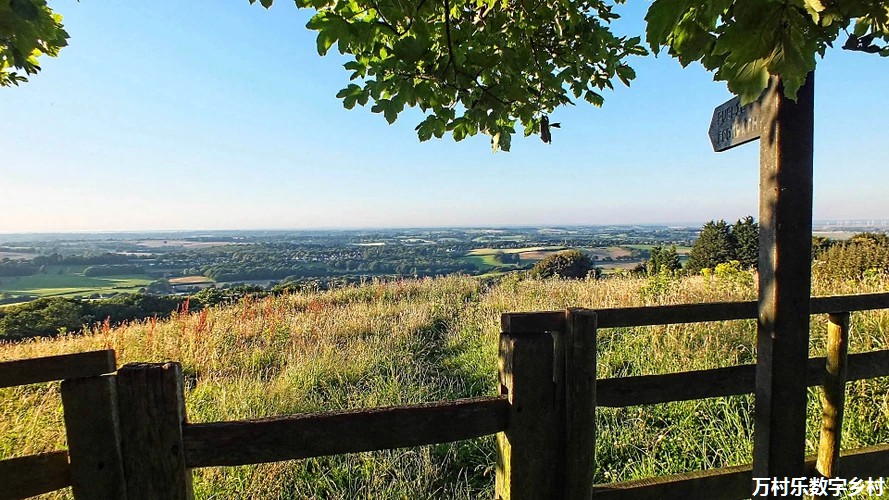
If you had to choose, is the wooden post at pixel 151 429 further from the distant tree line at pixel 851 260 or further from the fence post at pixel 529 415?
the distant tree line at pixel 851 260

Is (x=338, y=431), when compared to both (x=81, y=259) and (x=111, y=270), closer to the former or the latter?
(x=111, y=270)

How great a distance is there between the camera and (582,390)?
5.13 feet

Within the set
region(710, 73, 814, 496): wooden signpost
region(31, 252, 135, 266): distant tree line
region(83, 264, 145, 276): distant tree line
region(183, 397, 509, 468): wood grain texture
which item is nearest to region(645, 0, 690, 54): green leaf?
region(710, 73, 814, 496): wooden signpost

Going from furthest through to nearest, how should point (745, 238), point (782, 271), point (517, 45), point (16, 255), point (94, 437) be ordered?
point (16, 255)
point (745, 238)
point (517, 45)
point (782, 271)
point (94, 437)

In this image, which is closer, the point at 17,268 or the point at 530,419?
the point at 530,419

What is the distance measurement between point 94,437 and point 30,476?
0.25 meters

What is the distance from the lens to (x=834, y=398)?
2.22m

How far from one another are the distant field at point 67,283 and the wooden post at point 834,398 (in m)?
29.8

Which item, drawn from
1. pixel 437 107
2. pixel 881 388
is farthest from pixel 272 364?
pixel 881 388

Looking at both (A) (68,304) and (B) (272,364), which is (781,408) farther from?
(A) (68,304)

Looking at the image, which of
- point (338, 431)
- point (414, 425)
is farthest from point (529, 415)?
point (338, 431)

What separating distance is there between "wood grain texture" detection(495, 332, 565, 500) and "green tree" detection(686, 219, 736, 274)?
1986 cm

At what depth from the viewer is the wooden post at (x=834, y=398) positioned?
7.18 ft

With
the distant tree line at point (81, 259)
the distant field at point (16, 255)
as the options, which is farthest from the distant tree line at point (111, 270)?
the distant field at point (16, 255)
